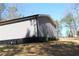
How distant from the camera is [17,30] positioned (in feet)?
12.1

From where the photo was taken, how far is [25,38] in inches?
144

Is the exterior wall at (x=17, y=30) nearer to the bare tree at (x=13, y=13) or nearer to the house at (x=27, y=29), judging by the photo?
the house at (x=27, y=29)

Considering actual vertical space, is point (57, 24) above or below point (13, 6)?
below

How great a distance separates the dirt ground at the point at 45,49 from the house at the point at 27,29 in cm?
11

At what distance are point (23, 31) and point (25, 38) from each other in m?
0.12

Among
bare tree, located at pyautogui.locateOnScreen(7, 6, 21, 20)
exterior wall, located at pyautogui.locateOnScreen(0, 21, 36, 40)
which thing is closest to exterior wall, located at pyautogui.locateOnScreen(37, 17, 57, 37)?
exterior wall, located at pyautogui.locateOnScreen(0, 21, 36, 40)

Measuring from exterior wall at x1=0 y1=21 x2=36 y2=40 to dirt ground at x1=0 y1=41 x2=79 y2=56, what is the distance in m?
0.17

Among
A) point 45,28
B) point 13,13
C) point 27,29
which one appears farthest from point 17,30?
point 45,28

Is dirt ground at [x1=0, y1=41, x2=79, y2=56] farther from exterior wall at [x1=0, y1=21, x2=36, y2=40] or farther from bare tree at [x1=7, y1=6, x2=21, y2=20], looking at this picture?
bare tree at [x1=7, y1=6, x2=21, y2=20]

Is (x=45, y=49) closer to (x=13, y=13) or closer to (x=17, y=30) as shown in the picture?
(x=17, y=30)

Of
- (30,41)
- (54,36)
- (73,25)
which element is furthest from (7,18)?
(73,25)

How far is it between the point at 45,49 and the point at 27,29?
1.44 ft

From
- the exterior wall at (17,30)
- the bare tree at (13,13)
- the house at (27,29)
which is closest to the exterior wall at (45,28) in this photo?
the house at (27,29)

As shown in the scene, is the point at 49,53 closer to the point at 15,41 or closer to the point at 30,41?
the point at 30,41
